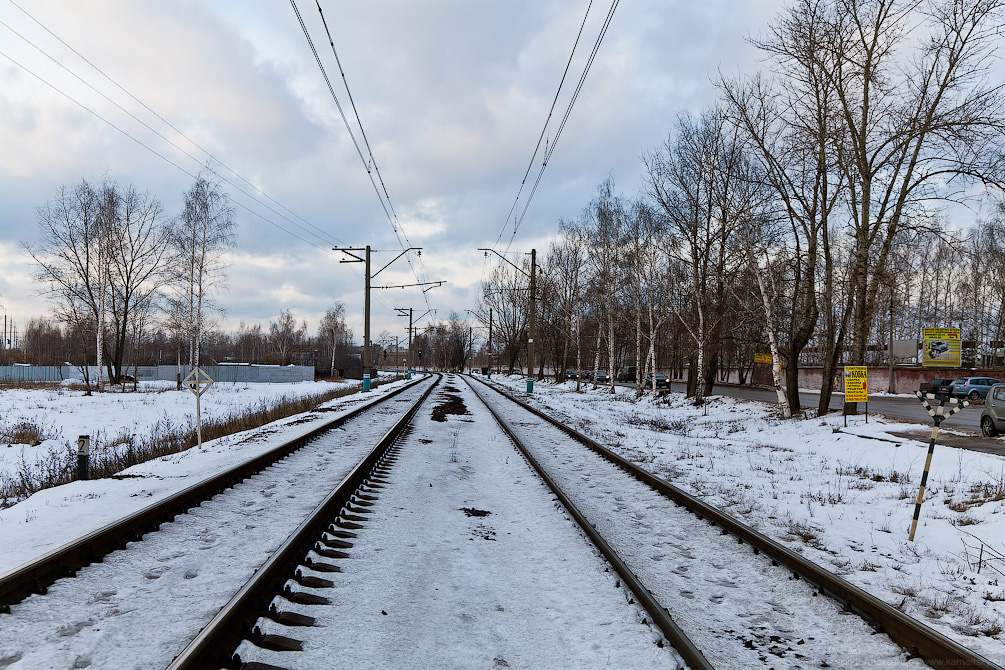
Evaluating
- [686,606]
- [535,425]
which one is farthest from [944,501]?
[535,425]

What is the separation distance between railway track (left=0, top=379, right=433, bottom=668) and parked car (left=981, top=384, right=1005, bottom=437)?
16023 mm

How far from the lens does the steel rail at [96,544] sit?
381 centimetres

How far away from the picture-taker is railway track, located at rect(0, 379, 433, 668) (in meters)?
Answer: 3.27

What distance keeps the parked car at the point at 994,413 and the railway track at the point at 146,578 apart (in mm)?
16023

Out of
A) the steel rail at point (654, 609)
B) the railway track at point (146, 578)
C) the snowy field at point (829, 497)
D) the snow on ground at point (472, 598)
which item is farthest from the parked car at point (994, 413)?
the railway track at point (146, 578)

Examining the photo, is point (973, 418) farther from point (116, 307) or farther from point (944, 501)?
point (116, 307)

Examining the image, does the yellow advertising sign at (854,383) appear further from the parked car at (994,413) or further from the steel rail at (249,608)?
the steel rail at (249,608)

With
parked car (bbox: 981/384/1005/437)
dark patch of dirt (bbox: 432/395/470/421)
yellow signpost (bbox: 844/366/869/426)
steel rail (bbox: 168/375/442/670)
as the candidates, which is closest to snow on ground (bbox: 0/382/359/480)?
dark patch of dirt (bbox: 432/395/470/421)

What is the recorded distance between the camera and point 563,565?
4.86 metres

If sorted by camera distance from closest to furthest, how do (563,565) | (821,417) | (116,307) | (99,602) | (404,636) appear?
1. (404,636)
2. (99,602)
3. (563,565)
4. (821,417)
5. (116,307)

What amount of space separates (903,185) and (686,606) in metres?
16.5

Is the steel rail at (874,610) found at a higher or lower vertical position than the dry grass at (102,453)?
higher

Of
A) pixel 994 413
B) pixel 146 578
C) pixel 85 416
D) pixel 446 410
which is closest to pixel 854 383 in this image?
pixel 994 413

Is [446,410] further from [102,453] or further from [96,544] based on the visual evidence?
[96,544]
